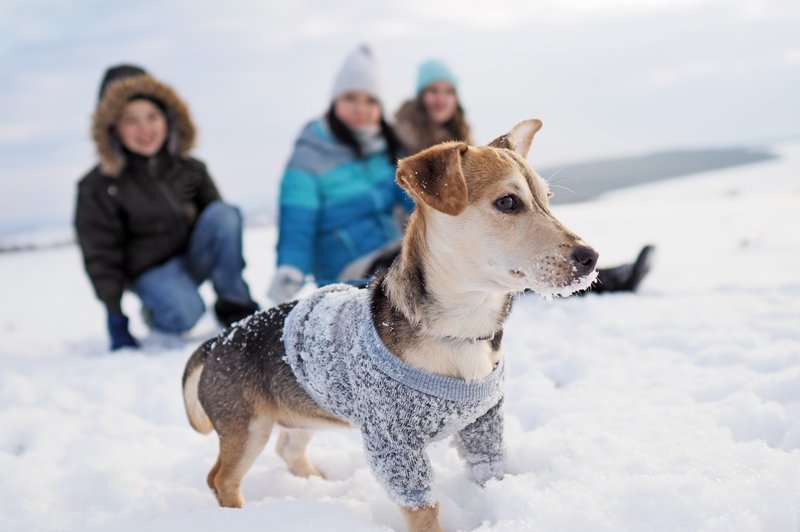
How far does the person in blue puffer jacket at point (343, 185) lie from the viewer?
5.34 m

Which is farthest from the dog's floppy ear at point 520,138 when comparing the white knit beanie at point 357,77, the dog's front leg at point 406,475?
the white knit beanie at point 357,77

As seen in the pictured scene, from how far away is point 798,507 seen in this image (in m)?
2.11

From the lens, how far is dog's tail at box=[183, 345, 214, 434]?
10.1 ft

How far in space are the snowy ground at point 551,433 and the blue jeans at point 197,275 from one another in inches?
12.2

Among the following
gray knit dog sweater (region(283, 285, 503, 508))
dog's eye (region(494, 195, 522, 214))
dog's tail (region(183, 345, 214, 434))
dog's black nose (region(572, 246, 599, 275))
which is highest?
dog's eye (region(494, 195, 522, 214))

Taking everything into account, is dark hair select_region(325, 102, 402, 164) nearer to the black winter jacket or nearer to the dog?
the black winter jacket

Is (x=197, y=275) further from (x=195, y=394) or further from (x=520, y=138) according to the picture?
(x=520, y=138)

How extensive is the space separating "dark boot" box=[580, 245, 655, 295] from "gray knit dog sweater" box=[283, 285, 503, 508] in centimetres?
326

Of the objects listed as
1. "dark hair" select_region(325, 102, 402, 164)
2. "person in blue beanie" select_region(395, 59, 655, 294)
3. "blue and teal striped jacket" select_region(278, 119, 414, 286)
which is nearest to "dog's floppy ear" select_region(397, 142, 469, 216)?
"blue and teal striped jacket" select_region(278, 119, 414, 286)

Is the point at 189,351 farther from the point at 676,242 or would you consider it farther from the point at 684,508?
the point at 676,242

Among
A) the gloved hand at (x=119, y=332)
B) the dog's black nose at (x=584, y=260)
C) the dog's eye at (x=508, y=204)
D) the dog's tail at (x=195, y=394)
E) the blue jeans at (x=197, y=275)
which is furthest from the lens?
the blue jeans at (x=197, y=275)

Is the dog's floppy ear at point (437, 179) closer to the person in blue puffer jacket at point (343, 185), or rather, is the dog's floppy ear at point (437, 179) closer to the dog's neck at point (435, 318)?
the dog's neck at point (435, 318)

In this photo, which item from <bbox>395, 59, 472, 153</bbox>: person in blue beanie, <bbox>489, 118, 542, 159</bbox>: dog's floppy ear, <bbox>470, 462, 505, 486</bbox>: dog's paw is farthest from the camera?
<bbox>395, 59, 472, 153</bbox>: person in blue beanie

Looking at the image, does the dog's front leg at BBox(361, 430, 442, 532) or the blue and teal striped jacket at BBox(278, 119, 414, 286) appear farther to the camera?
the blue and teal striped jacket at BBox(278, 119, 414, 286)
